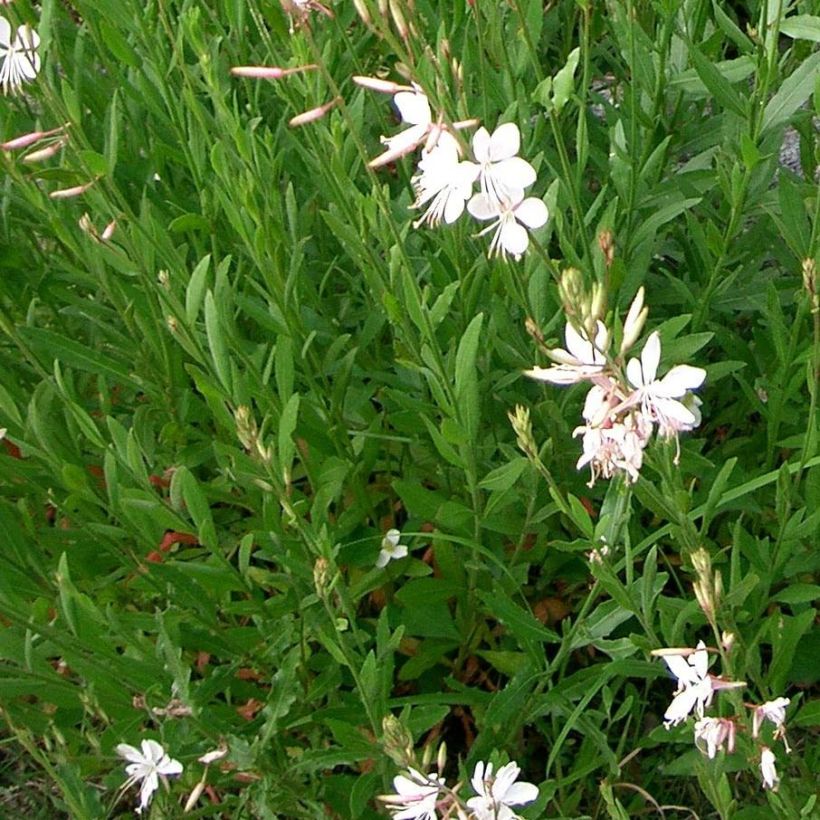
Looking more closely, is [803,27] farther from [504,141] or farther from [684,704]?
[684,704]

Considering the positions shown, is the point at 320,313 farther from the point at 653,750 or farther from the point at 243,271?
the point at 653,750

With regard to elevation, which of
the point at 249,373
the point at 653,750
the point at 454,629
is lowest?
the point at 653,750

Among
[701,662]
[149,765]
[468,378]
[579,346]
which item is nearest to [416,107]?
[579,346]

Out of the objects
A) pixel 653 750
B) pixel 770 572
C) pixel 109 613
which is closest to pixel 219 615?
pixel 109 613

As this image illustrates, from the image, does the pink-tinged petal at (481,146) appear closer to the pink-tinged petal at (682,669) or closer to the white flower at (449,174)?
the white flower at (449,174)

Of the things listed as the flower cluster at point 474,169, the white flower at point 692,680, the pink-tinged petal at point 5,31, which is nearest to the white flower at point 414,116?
the flower cluster at point 474,169

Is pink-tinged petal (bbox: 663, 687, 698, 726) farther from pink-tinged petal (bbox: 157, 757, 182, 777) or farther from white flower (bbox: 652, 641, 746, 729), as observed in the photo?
pink-tinged petal (bbox: 157, 757, 182, 777)

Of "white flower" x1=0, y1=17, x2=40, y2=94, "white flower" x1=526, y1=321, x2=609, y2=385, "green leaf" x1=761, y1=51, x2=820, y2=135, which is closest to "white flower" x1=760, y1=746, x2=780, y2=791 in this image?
"white flower" x1=526, y1=321, x2=609, y2=385
